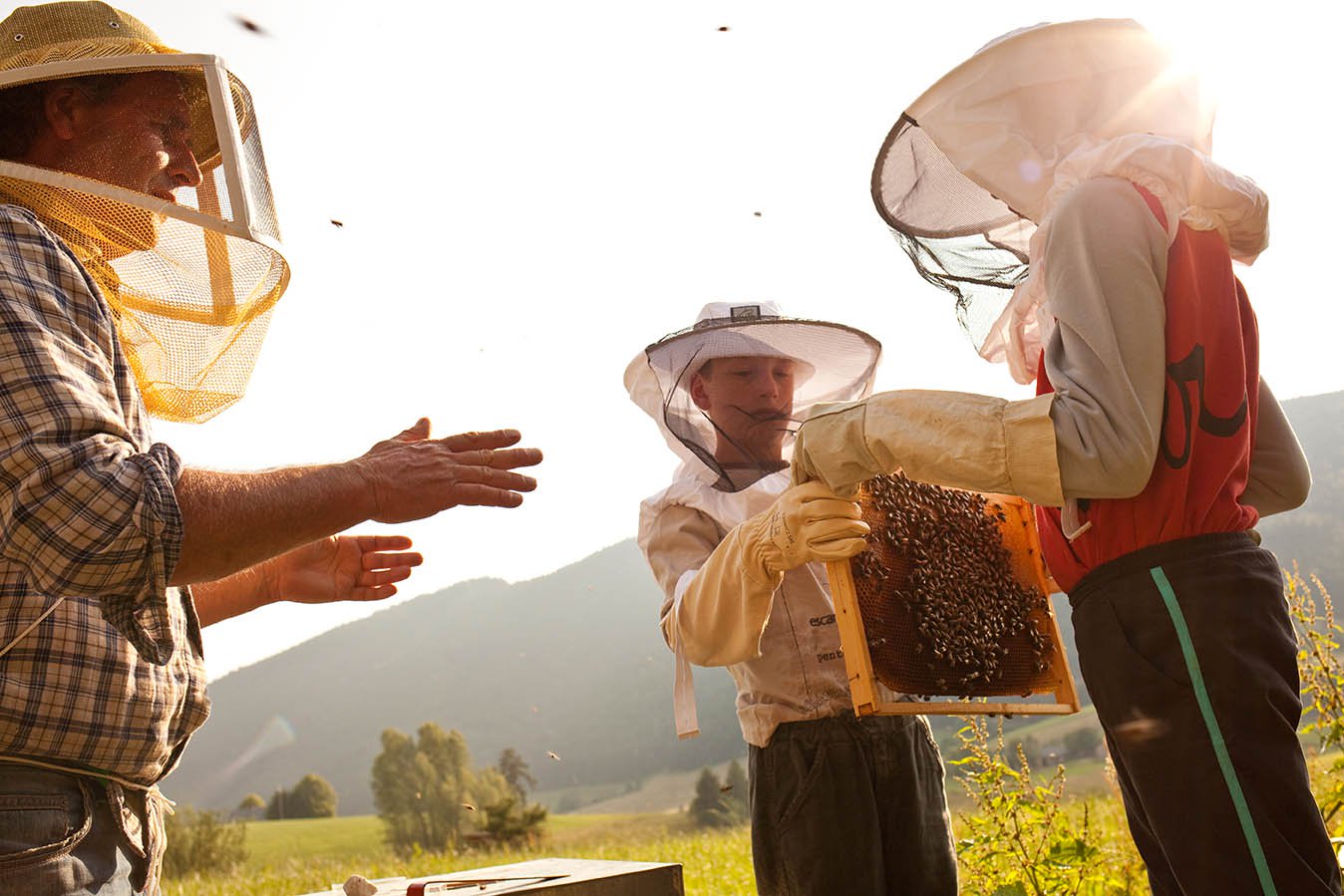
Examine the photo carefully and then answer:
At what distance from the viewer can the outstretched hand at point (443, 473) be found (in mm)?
2023

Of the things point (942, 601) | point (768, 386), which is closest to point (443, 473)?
point (942, 601)

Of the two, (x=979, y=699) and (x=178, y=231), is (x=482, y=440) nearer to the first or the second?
(x=178, y=231)

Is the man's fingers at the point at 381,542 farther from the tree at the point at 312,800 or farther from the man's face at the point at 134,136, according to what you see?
the tree at the point at 312,800

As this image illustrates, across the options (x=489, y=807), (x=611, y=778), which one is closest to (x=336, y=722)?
(x=611, y=778)

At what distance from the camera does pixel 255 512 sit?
189 cm

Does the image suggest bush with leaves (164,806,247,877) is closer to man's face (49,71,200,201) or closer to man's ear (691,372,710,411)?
man's ear (691,372,710,411)

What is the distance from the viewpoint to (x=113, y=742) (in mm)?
1978

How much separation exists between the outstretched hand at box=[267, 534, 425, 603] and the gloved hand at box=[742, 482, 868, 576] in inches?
50.9

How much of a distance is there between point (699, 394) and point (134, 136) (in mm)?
2187

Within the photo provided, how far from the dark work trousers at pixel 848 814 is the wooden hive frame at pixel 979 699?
300mm

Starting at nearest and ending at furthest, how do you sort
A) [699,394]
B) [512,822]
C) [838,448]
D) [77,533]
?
[77,533] → [838,448] → [699,394] → [512,822]

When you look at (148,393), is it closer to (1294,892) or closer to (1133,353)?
(1133,353)

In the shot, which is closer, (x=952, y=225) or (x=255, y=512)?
(x=255, y=512)

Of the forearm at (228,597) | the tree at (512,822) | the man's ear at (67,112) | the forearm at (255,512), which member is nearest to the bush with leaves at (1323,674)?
the forearm at (255,512)
